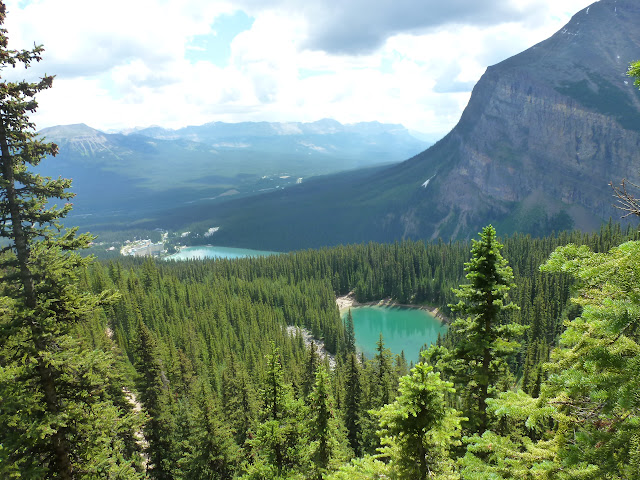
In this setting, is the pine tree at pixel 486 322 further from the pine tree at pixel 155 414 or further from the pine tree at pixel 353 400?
the pine tree at pixel 155 414

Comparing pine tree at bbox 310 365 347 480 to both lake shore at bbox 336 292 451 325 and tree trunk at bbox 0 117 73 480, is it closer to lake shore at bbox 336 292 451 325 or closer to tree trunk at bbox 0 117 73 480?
tree trunk at bbox 0 117 73 480

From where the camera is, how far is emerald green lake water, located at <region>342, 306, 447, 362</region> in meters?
111

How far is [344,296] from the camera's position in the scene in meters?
158

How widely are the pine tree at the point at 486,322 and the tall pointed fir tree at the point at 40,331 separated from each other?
1368cm

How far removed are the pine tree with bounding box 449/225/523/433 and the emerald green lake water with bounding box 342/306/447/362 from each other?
296ft

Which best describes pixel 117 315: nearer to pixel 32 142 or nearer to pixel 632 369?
pixel 32 142

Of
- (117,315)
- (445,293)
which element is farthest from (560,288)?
(117,315)

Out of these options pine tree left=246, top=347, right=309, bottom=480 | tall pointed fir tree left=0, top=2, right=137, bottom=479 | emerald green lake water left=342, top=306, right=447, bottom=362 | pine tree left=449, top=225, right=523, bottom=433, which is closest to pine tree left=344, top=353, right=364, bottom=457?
pine tree left=246, top=347, right=309, bottom=480

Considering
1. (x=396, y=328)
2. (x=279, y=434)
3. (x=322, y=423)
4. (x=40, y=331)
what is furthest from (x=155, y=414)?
(x=396, y=328)

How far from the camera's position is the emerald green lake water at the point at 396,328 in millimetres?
110938

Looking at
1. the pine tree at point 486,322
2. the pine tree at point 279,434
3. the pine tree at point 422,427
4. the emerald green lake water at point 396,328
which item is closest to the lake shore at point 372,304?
the emerald green lake water at point 396,328

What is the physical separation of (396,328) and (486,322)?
116778 millimetres

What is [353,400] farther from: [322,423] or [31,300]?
[31,300]

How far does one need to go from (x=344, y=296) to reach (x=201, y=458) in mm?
129362
